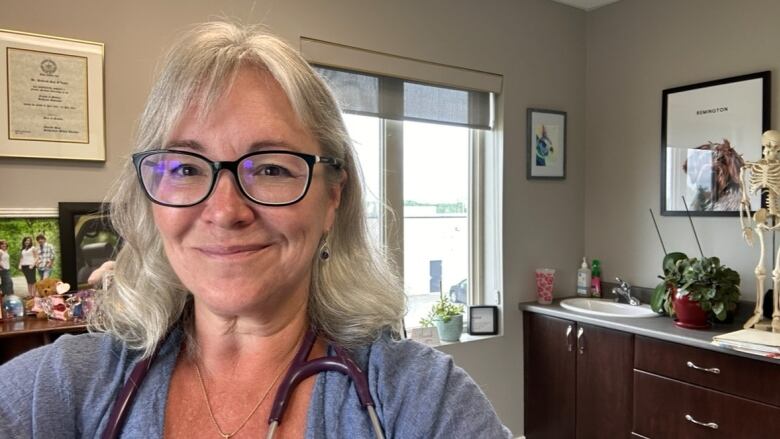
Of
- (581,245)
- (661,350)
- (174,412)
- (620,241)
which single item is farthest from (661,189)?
(174,412)

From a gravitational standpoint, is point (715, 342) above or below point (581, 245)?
below

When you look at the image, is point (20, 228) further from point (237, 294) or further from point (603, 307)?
point (603, 307)

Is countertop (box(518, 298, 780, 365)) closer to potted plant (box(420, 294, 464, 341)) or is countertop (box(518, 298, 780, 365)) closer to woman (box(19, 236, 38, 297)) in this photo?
potted plant (box(420, 294, 464, 341))

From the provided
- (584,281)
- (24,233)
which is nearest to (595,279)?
(584,281)

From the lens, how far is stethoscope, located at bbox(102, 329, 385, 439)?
0.79 m

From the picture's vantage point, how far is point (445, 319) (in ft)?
9.05

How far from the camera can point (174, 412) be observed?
0.85 m

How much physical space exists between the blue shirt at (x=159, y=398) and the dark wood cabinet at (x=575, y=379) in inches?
73.1

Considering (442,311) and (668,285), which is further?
(442,311)

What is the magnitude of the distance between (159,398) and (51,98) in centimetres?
138

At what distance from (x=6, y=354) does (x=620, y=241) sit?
9.31 feet

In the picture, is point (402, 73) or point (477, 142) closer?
point (402, 73)

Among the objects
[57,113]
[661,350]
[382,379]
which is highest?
[57,113]

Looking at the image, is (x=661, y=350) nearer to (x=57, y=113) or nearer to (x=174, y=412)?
(x=174, y=412)
